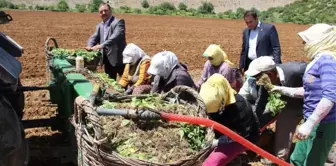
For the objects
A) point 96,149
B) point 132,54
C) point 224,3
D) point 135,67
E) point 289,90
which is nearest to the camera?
point 96,149

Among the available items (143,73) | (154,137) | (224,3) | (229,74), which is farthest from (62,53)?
(224,3)

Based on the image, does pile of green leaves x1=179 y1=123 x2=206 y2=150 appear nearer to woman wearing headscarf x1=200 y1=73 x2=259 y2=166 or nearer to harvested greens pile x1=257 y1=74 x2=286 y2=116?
woman wearing headscarf x1=200 y1=73 x2=259 y2=166

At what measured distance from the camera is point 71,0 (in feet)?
232

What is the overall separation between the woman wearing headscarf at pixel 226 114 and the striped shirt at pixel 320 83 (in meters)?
0.49

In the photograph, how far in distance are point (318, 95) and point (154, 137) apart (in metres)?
1.56

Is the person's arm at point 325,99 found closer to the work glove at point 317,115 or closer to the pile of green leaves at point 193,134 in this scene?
the work glove at point 317,115

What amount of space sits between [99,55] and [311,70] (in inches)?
138

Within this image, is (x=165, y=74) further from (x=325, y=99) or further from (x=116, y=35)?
(x=116, y=35)

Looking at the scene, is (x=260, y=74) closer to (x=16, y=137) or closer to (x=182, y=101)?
(x=182, y=101)

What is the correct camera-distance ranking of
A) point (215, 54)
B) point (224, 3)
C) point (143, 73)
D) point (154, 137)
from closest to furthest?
point (154, 137) → point (215, 54) → point (143, 73) → point (224, 3)

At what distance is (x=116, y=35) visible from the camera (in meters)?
5.86

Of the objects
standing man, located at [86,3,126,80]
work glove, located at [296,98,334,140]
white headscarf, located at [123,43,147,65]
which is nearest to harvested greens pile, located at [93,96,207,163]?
work glove, located at [296,98,334,140]

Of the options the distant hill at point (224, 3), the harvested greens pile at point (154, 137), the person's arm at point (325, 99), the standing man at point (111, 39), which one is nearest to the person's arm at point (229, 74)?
the person's arm at point (325, 99)

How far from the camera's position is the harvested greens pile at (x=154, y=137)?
7.39 ft
